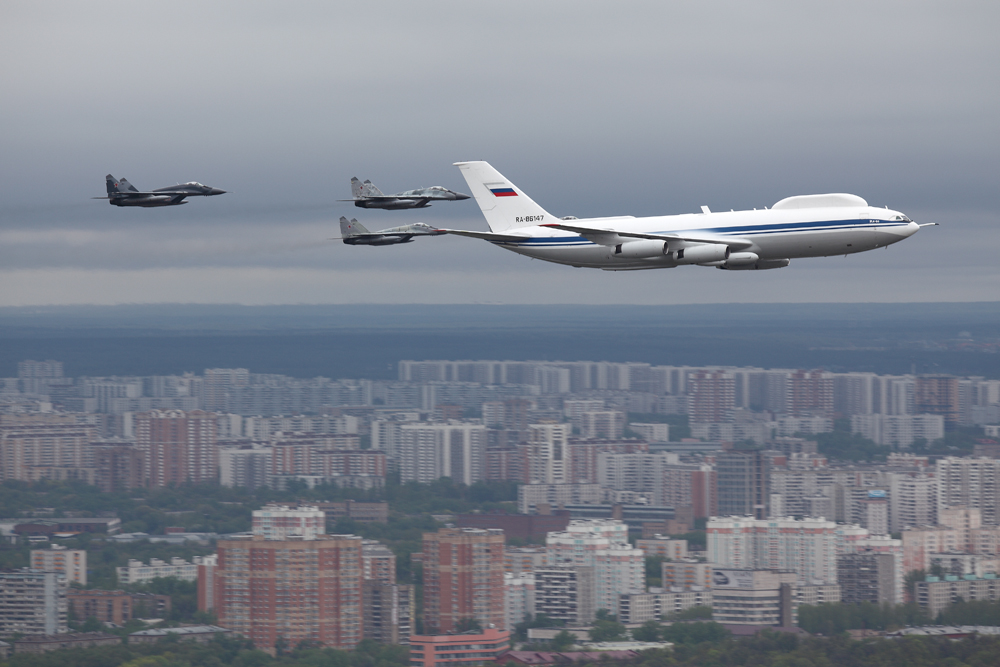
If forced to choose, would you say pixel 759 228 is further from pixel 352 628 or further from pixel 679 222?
pixel 352 628

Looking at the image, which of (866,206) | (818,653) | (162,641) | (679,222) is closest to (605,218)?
(679,222)

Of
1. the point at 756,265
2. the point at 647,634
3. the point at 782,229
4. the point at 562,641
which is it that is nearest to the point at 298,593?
the point at 562,641

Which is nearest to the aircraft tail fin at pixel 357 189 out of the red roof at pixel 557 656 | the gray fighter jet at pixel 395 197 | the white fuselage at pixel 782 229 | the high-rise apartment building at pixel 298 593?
the gray fighter jet at pixel 395 197

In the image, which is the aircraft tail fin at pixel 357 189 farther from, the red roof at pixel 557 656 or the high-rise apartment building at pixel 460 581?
the high-rise apartment building at pixel 460 581

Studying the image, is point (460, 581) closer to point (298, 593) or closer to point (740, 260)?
point (298, 593)

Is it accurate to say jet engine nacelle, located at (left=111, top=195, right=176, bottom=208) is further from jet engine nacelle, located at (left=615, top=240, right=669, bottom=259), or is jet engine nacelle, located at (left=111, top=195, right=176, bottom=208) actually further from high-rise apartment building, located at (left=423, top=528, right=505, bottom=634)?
high-rise apartment building, located at (left=423, top=528, right=505, bottom=634)
